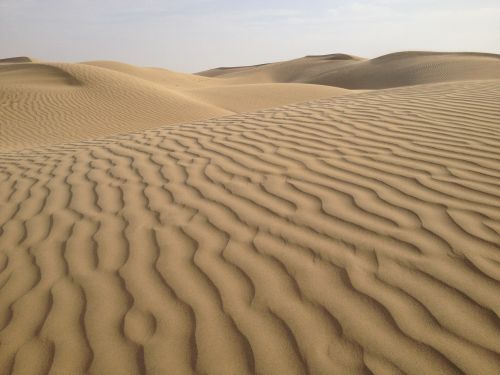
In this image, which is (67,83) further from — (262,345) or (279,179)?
(262,345)

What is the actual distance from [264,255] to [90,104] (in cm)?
1356

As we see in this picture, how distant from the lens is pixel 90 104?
14.4 metres

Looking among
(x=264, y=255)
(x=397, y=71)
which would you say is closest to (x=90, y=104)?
(x=264, y=255)

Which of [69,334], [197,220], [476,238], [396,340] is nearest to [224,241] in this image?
[197,220]

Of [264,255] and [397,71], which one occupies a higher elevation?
[264,255]

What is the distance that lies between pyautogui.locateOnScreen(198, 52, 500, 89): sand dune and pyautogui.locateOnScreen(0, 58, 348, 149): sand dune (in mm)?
12579

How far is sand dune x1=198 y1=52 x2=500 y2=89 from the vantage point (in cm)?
2727

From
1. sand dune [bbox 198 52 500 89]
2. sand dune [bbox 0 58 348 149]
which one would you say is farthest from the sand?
sand dune [bbox 198 52 500 89]

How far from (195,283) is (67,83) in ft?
56.5

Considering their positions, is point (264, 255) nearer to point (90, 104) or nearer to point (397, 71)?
point (90, 104)

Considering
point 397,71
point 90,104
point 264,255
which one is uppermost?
point 264,255

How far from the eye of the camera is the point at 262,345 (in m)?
1.83

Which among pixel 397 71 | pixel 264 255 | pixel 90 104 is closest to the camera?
pixel 264 255

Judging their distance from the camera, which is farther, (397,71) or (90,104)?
(397,71)
